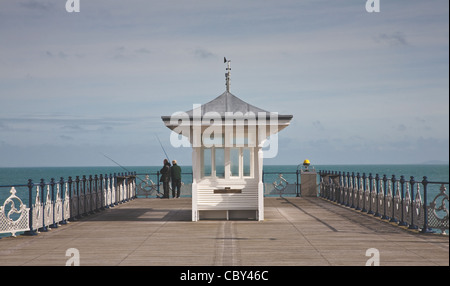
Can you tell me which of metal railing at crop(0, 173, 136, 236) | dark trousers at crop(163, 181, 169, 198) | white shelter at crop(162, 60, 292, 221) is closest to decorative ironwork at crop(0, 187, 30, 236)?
metal railing at crop(0, 173, 136, 236)

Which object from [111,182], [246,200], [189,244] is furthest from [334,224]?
[111,182]

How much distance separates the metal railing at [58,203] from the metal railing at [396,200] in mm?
9748

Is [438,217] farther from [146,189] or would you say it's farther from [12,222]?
[146,189]

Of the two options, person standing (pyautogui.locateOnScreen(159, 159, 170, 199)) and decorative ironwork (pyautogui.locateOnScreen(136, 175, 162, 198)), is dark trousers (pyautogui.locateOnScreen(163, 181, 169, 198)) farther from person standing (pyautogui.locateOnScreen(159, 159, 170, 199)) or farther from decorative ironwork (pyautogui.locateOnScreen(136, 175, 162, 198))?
decorative ironwork (pyautogui.locateOnScreen(136, 175, 162, 198))

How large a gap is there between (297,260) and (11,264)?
17.1 ft

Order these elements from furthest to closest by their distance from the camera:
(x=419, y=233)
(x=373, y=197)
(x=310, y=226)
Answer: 1. (x=373, y=197)
2. (x=310, y=226)
3. (x=419, y=233)

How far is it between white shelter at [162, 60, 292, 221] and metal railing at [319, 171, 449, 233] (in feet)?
12.9

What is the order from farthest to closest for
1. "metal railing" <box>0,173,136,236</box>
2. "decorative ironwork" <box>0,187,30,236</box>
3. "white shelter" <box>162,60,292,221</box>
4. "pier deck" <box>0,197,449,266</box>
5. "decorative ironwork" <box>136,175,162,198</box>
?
"decorative ironwork" <box>136,175,162,198</box>, "white shelter" <box>162,60,292,221</box>, "metal railing" <box>0,173,136,236</box>, "decorative ironwork" <box>0,187,30,236</box>, "pier deck" <box>0,197,449,266</box>

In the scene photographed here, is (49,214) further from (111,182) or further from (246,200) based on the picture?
(111,182)

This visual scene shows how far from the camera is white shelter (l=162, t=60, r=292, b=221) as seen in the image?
2047 centimetres

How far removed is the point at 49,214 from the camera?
61.6 feet

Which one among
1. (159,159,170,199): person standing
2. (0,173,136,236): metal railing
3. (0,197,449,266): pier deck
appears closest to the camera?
(0,197,449,266): pier deck

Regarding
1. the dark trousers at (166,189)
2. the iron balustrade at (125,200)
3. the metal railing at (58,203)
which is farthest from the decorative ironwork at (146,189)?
the metal railing at (58,203)
